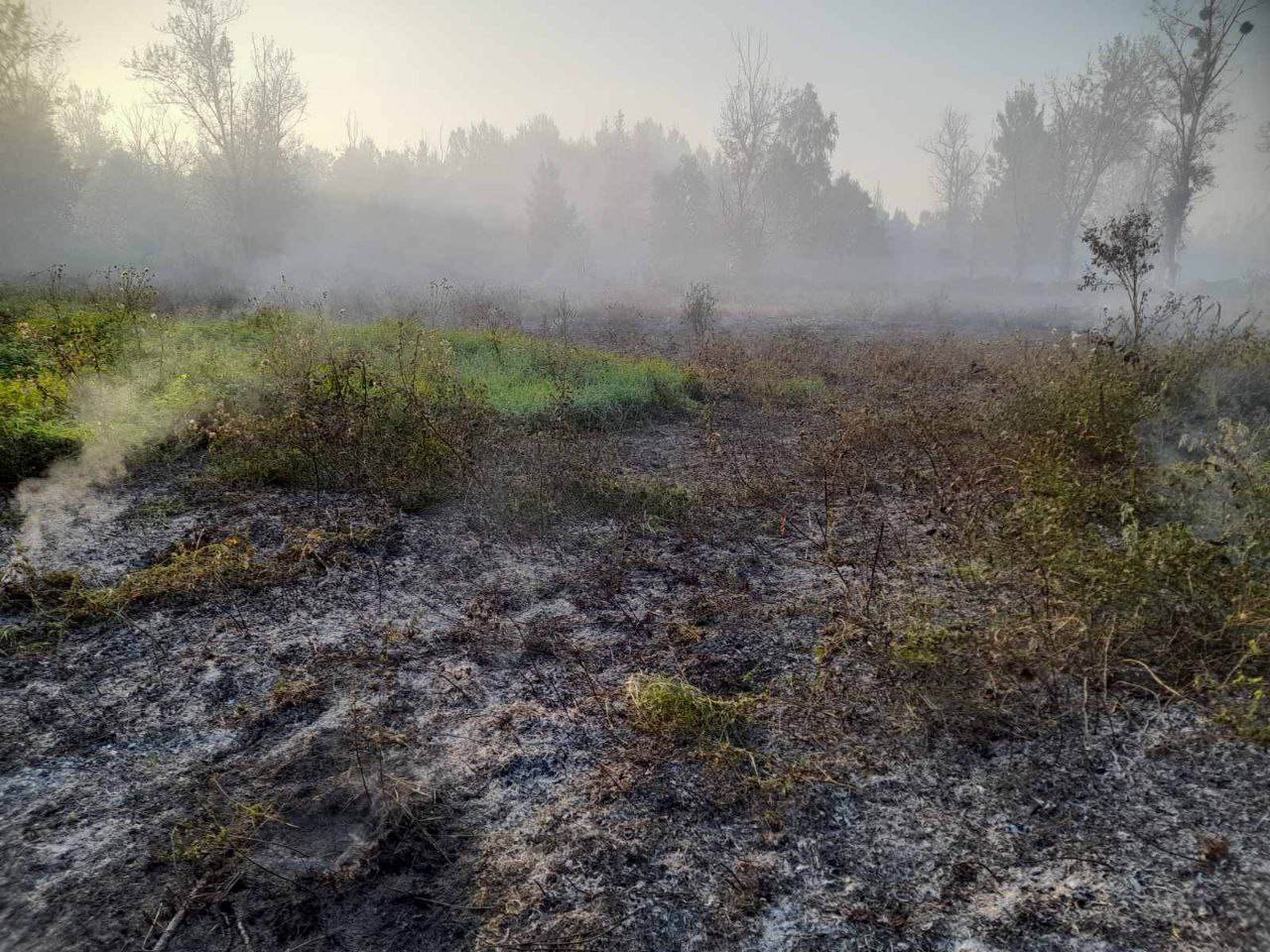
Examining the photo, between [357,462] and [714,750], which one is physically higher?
[357,462]

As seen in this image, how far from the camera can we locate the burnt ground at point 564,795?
6.06 ft

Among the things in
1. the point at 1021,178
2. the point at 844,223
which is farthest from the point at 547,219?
the point at 1021,178

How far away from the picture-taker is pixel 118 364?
6.53 metres

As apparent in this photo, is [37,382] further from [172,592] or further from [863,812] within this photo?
[863,812]

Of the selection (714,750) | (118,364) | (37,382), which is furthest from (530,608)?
(118,364)

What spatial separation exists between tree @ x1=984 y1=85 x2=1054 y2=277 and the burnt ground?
5505cm

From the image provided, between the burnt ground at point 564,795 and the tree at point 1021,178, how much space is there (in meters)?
55.0

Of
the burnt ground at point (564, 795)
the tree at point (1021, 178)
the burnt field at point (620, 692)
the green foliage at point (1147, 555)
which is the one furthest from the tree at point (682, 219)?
the burnt ground at point (564, 795)

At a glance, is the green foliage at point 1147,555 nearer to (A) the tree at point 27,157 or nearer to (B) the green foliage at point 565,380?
(B) the green foliage at point 565,380

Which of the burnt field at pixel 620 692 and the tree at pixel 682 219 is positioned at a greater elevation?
the tree at pixel 682 219

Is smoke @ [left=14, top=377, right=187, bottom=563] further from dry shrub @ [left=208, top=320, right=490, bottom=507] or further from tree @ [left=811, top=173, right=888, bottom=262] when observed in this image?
tree @ [left=811, top=173, right=888, bottom=262]

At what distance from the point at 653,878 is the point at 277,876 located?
1.17 metres

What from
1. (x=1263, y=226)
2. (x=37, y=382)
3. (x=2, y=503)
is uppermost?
A: (x=1263, y=226)

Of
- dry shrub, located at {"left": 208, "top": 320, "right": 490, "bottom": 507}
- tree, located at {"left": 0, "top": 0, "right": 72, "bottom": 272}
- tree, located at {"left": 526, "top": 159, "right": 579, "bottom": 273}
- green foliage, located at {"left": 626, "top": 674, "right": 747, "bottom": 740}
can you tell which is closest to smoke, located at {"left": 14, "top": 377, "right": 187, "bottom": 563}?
dry shrub, located at {"left": 208, "top": 320, "right": 490, "bottom": 507}
